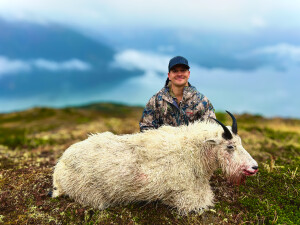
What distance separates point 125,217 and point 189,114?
10.3 ft

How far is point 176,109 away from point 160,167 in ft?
7.09

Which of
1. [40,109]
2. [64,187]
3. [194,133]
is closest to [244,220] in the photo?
[194,133]

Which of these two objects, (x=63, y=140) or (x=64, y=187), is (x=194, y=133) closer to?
(x=64, y=187)

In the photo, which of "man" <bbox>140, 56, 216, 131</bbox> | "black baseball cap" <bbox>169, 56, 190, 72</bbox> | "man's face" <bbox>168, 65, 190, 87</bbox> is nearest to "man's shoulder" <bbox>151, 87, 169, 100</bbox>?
"man" <bbox>140, 56, 216, 131</bbox>

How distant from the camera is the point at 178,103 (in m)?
6.29

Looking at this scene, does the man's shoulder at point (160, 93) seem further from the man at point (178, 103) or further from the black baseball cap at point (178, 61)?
the black baseball cap at point (178, 61)

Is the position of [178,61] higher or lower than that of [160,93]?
higher

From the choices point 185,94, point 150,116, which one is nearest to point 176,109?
point 185,94

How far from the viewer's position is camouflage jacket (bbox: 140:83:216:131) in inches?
240

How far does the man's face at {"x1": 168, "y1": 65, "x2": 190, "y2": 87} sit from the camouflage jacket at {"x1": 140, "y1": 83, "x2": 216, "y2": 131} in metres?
0.24

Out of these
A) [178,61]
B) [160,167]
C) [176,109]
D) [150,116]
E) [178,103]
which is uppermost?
[178,61]

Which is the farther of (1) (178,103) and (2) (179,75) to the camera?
(1) (178,103)

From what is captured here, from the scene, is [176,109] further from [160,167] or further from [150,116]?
[160,167]

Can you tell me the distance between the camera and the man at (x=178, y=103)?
6098mm
